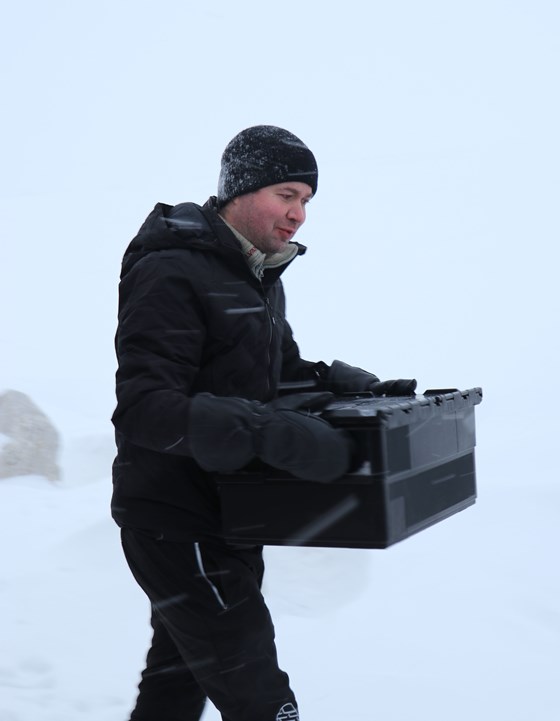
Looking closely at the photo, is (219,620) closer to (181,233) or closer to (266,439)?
(266,439)

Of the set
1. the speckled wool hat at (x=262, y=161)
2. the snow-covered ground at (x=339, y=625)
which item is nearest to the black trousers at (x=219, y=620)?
the speckled wool hat at (x=262, y=161)

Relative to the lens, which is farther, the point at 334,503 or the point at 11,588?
the point at 11,588

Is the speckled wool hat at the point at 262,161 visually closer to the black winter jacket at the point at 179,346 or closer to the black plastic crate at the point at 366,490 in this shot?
the black winter jacket at the point at 179,346

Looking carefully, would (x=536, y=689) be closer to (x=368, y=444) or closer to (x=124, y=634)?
(x=124, y=634)

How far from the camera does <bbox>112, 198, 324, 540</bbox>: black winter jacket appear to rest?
1795 mm

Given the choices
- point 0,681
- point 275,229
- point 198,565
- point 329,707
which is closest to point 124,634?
point 0,681

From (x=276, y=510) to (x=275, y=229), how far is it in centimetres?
64

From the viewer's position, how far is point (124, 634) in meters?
3.83

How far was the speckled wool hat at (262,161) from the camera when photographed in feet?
6.73

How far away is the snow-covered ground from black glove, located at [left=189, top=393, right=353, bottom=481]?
1.76 meters

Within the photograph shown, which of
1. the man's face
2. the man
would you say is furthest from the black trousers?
the man's face

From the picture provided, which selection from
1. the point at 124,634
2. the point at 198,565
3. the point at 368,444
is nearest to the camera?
the point at 368,444

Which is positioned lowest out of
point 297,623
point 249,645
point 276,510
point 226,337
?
point 297,623

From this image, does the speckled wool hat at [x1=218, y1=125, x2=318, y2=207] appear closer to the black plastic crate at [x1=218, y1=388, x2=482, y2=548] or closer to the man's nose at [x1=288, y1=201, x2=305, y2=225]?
the man's nose at [x1=288, y1=201, x2=305, y2=225]
